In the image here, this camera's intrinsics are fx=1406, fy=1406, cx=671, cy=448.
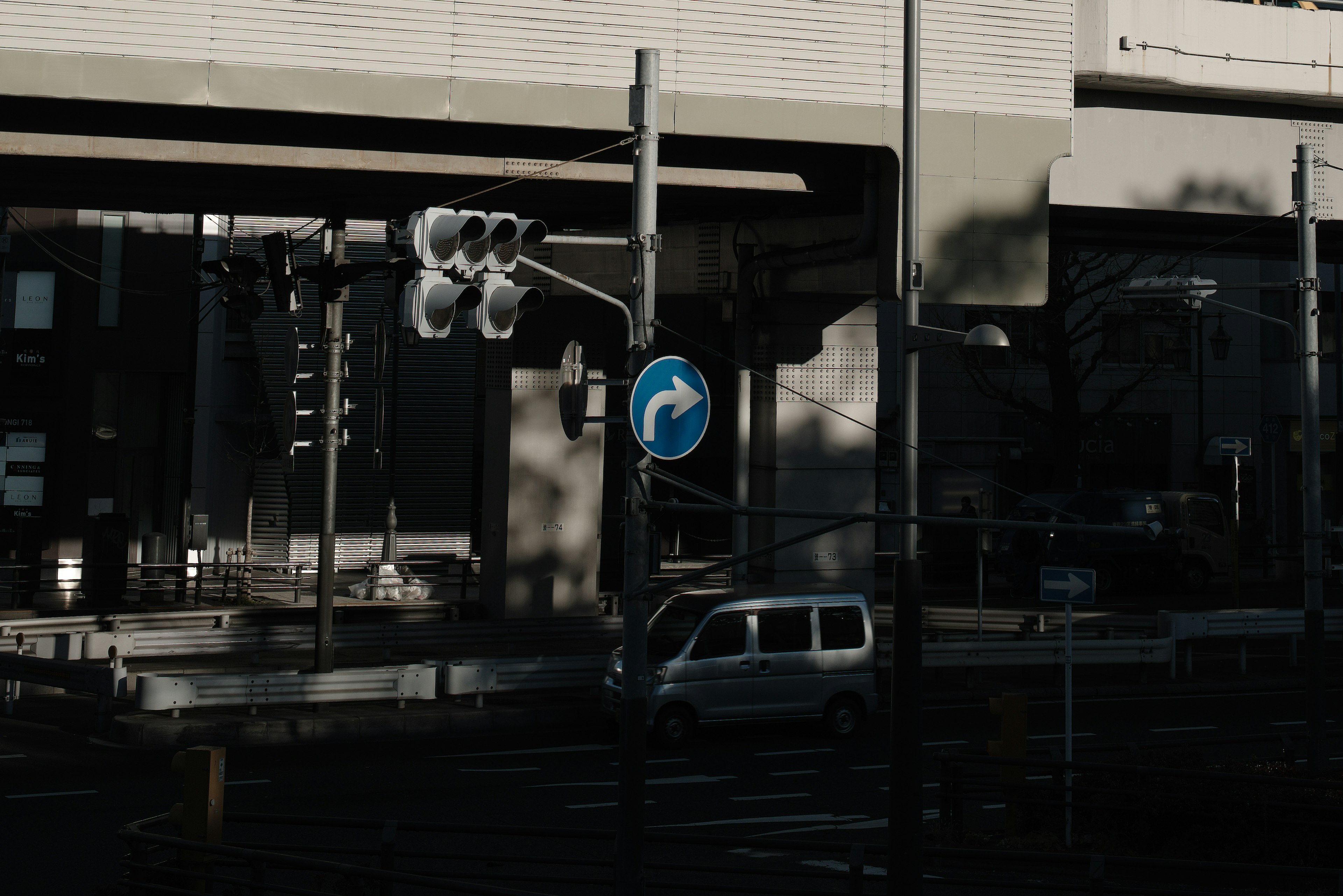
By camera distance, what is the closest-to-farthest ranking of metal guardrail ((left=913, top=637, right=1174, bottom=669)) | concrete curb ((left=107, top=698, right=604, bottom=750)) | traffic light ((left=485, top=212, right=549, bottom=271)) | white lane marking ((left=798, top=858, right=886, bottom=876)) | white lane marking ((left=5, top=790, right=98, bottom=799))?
traffic light ((left=485, top=212, right=549, bottom=271)), white lane marking ((left=798, top=858, right=886, bottom=876)), white lane marking ((left=5, top=790, right=98, bottom=799)), concrete curb ((left=107, top=698, right=604, bottom=750)), metal guardrail ((left=913, top=637, right=1174, bottom=669))

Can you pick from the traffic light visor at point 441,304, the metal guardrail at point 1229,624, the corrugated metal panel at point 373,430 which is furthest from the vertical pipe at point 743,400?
the corrugated metal panel at point 373,430

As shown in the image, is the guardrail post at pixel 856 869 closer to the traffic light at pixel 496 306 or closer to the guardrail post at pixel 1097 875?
the guardrail post at pixel 1097 875

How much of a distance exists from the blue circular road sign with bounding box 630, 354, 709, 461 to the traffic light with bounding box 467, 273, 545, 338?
873 mm

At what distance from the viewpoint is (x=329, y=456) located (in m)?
17.3

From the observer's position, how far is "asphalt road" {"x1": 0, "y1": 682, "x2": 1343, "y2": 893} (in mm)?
12219

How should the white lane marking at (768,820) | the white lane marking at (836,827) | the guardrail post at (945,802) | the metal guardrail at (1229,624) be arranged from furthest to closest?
the metal guardrail at (1229,624)
the white lane marking at (768,820)
the white lane marking at (836,827)
the guardrail post at (945,802)

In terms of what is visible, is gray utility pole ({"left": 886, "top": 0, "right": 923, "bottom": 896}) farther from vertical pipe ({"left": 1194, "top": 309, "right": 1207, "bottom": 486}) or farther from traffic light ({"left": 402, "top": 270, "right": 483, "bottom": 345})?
vertical pipe ({"left": 1194, "top": 309, "right": 1207, "bottom": 486})

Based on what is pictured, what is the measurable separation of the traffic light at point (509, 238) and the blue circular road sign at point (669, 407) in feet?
3.64

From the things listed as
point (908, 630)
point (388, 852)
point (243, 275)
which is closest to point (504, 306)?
point (908, 630)

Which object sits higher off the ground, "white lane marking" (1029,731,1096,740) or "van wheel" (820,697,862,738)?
"van wheel" (820,697,862,738)

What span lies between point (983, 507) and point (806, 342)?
4.20 meters

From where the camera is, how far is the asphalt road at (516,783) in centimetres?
1222

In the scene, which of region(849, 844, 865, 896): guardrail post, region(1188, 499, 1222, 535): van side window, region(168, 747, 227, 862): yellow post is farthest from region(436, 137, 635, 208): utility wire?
region(1188, 499, 1222, 535): van side window

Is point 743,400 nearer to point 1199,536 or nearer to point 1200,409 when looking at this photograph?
point 1199,536
